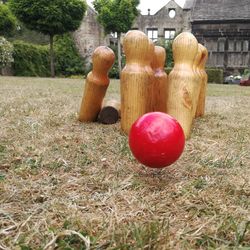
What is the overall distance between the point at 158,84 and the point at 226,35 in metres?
22.4

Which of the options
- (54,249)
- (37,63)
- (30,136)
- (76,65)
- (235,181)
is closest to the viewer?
(54,249)

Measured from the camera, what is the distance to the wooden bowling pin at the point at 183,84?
8.30 feet

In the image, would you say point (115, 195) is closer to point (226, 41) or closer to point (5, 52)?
point (5, 52)

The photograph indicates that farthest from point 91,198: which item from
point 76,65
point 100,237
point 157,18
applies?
point 157,18

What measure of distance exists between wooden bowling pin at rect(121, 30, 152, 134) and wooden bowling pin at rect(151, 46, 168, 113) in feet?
0.53

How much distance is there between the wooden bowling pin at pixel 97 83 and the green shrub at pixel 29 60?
55.2 feet

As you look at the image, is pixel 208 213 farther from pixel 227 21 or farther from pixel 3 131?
pixel 227 21

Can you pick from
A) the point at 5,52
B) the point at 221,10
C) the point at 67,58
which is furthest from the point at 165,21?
the point at 5,52

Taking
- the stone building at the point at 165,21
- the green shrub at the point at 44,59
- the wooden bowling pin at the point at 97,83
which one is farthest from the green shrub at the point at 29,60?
the wooden bowling pin at the point at 97,83

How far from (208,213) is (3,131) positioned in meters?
1.77

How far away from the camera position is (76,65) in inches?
904

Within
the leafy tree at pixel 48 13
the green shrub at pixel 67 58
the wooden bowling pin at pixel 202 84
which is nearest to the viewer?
the wooden bowling pin at pixel 202 84

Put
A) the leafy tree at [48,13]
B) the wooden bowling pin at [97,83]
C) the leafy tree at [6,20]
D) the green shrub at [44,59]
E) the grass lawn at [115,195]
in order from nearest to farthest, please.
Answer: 1. the grass lawn at [115,195]
2. the wooden bowling pin at [97,83]
3. the leafy tree at [48,13]
4. the leafy tree at [6,20]
5. the green shrub at [44,59]

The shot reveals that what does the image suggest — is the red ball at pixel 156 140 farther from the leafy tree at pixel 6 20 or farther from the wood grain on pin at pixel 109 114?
the leafy tree at pixel 6 20
